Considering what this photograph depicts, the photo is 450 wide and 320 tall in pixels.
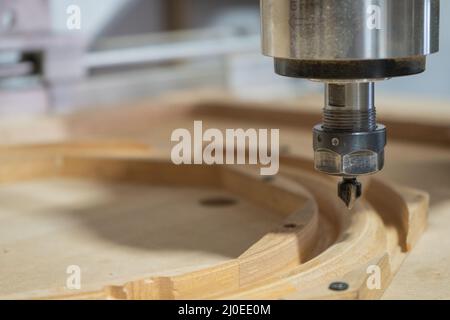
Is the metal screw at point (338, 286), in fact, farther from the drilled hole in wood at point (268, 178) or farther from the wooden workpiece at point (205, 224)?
the drilled hole in wood at point (268, 178)

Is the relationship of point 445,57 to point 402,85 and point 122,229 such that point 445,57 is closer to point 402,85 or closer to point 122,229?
point 402,85

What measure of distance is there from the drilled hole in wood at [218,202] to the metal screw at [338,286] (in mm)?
356

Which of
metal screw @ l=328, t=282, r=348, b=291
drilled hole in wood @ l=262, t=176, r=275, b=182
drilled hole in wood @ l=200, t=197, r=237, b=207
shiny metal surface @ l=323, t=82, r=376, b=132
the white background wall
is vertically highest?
the white background wall

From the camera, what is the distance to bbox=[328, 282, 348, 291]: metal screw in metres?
0.58

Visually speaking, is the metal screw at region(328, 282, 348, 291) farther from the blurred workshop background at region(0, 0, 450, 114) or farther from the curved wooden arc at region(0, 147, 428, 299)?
the blurred workshop background at region(0, 0, 450, 114)

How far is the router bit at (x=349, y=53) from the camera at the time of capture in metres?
0.60

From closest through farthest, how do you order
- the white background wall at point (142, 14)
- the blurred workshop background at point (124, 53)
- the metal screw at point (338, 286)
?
the metal screw at point (338, 286)
the blurred workshop background at point (124, 53)
the white background wall at point (142, 14)

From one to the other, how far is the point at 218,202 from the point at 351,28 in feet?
1.33

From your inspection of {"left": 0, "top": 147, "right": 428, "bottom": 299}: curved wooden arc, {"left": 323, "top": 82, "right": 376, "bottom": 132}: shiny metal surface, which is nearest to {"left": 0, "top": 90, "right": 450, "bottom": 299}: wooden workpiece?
{"left": 0, "top": 147, "right": 428, "bottom": 299}: curved wooden arc

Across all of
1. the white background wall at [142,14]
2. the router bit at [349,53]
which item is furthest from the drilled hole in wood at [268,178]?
the white background wall at [142,14]

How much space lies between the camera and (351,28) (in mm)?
598

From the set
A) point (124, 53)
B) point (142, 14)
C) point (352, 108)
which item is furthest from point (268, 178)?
point (142, 14)

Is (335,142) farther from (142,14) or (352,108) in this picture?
(142,14)
